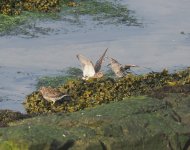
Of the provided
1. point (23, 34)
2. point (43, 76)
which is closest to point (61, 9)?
point (23, 34)

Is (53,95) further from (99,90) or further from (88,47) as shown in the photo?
(88,47)

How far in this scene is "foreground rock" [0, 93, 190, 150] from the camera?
696 centimetres

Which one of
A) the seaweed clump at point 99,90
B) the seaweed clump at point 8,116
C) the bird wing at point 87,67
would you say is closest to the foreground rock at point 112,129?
the seaweed clump at point 8,116

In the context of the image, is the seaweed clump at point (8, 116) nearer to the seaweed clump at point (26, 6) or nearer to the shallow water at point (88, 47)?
the shallow water at point (88, 47)

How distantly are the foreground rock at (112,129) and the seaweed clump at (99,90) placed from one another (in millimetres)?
2108

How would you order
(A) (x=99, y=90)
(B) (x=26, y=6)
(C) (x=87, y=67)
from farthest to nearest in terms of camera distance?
(B) (x=26, y=6) → (C) (x=87, y=67) → (A) (x=99, y=90)

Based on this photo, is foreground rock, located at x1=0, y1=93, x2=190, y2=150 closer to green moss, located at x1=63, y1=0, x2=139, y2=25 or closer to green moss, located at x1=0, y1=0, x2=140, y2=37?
green moss, located at x1=0, y1=0, x2=140, y2=37

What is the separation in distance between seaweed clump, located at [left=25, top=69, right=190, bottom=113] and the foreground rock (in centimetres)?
211

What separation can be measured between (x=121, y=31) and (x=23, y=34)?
1.85 metres

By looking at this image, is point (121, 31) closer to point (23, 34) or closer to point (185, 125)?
point (23, 34)

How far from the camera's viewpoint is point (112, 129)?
286 inches

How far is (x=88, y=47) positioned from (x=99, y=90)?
3.45m

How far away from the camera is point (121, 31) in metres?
15.2

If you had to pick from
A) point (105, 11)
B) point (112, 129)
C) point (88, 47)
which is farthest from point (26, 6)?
point (112, 129)
